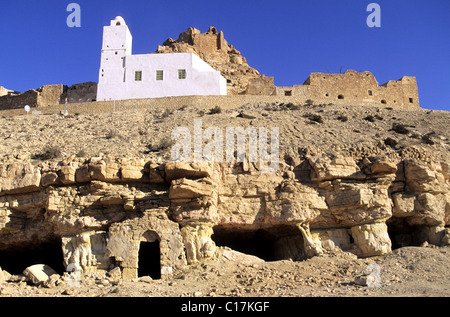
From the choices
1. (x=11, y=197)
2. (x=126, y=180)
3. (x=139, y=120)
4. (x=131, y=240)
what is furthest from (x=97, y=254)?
(x=139, y=120)

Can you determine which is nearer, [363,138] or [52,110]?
[363,138]

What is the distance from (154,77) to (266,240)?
1826cm

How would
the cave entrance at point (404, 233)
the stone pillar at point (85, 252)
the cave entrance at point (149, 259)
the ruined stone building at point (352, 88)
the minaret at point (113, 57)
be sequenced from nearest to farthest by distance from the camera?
1. the stone pillar at point (85, 252)
2. the cave entrance at point (149, 259)
3. the cave entrance at point (404, 233)
4. the minaret at point (113, 57)
5. the ruined stone building at point (352, 88)

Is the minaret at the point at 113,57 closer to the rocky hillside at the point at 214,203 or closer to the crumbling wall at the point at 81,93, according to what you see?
the crumbling wall at the point at 81,93

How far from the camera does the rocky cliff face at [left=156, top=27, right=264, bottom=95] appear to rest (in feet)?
157

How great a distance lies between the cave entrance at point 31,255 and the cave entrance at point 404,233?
12.9 metres

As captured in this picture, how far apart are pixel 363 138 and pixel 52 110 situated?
20751mm

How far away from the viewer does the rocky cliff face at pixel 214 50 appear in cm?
4800

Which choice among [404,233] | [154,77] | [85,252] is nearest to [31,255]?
[85,252]

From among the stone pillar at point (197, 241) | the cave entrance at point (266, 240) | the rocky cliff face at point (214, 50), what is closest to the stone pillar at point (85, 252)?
the stone pillar at point (197, 241)

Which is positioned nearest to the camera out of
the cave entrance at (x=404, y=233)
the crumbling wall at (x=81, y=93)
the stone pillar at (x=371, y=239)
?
the stone pillar at (x=371, y=239)

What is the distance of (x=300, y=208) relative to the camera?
1484 cm

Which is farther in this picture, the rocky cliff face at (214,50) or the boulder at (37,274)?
the rocky cliff face at (214,50)
